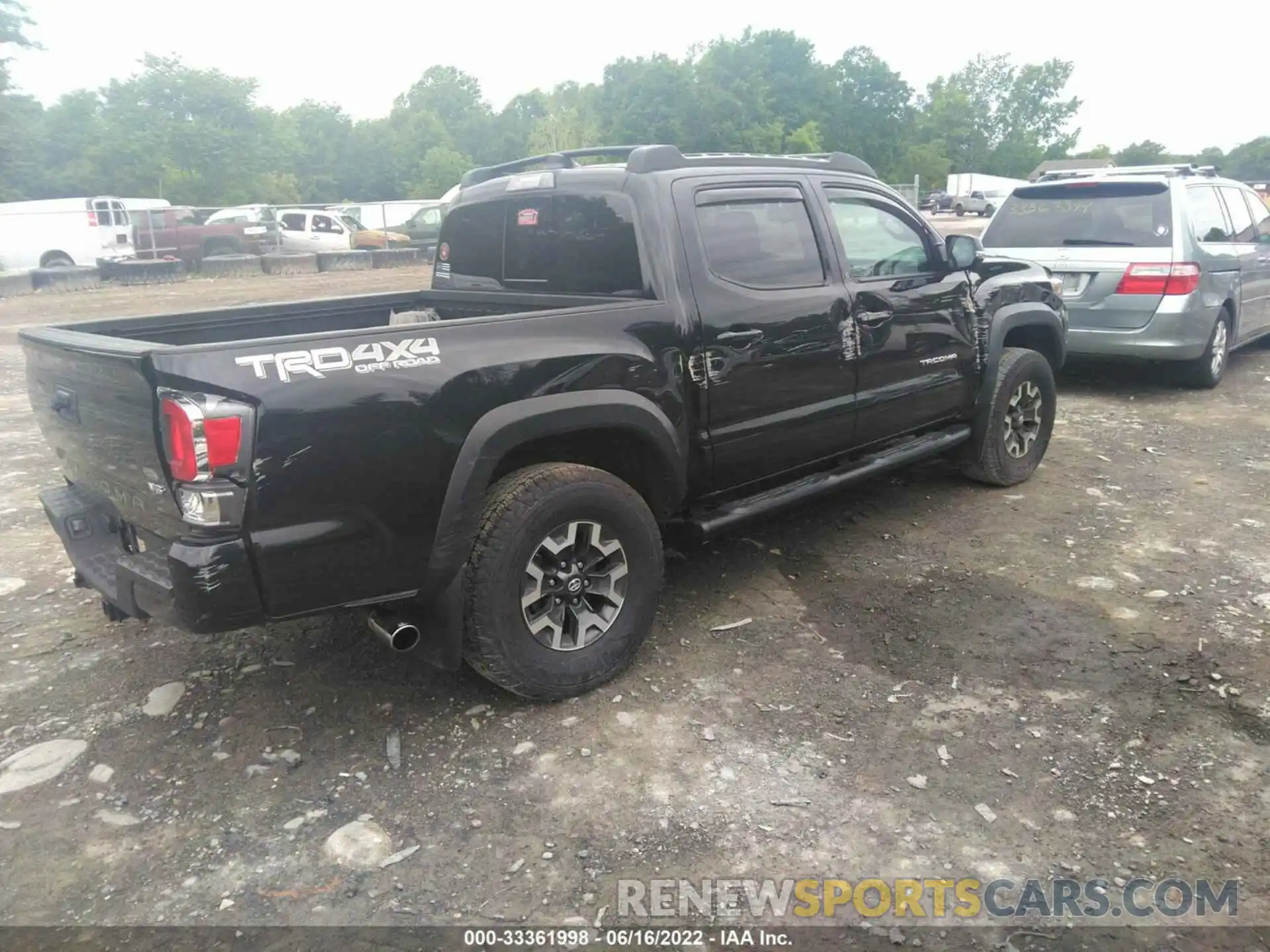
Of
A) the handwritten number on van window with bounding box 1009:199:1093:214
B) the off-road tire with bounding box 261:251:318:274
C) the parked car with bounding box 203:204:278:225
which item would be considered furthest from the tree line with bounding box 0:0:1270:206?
the handwritten number on van window with bounding box 1009:199:1093:214

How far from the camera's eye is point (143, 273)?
1872 centimetres

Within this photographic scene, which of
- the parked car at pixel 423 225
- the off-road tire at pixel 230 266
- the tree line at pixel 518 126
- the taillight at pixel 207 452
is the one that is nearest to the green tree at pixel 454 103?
the tree line at pixel 518 126

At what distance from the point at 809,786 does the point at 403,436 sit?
1.62 meters

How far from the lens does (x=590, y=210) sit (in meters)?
3.70

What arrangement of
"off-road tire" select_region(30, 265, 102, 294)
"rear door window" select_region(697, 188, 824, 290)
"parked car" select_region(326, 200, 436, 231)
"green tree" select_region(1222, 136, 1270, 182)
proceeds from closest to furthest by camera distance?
"rear door window" select_region(697, 188, 824, 290) < "off-road tire" select_region(30, 265, 102, 294) < "parked car" select_region(326, 200, 436, 231) < "green tree" select_region(1222, 136, 1270, 182)

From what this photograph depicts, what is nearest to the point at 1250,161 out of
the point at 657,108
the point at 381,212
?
the point at 657,108

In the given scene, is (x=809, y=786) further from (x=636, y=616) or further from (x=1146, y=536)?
(x=1146, y=536)

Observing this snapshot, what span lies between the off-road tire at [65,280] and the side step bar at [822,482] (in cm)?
1793

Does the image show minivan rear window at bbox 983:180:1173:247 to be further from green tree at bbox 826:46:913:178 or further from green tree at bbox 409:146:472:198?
green tree at bbox 826:46:913:178

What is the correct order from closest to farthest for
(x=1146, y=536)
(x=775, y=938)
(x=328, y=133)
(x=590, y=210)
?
(x=775, y=938), (x=590, y=210), (x=1146, y=536), (x=328, y=133)

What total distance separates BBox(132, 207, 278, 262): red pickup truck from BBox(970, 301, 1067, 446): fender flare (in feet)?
70.4

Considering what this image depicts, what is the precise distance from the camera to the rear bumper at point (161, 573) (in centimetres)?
256

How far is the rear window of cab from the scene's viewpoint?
3604 mm

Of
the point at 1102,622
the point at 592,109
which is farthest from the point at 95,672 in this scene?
the point at 592,109
